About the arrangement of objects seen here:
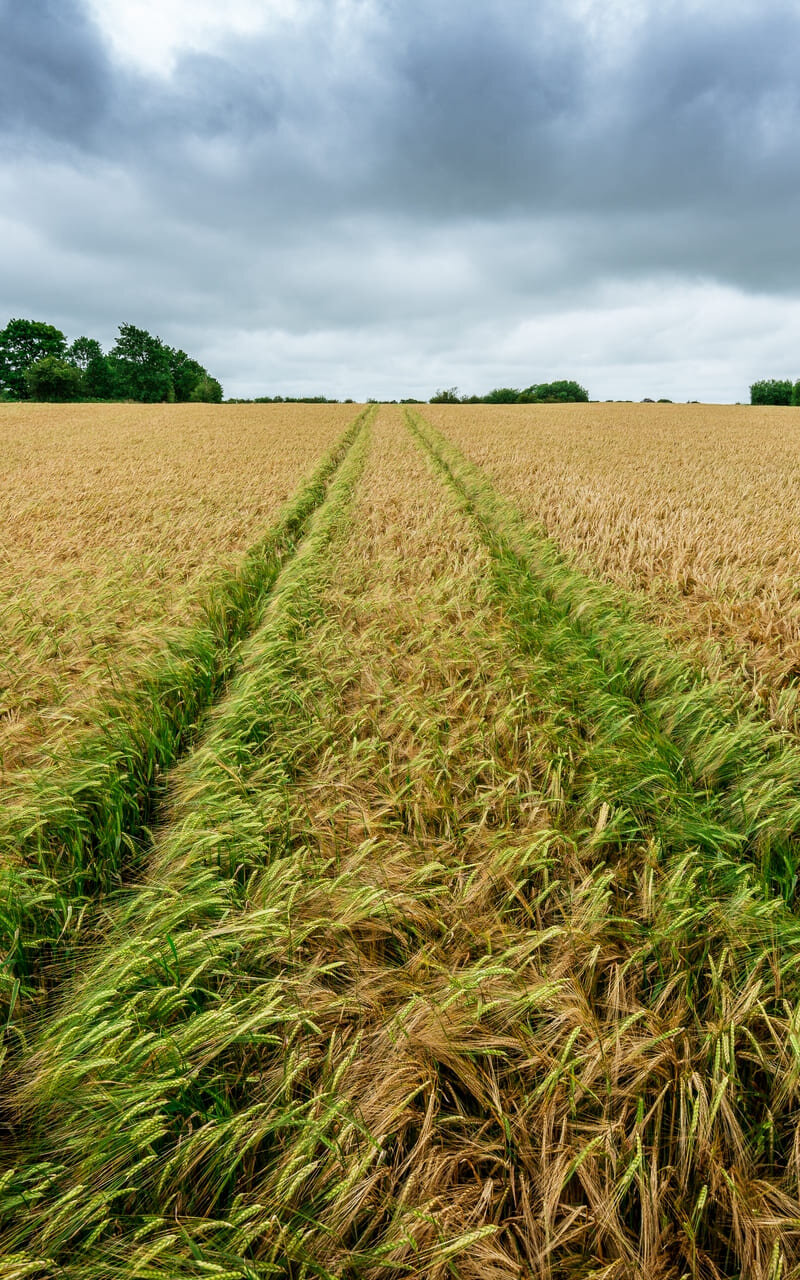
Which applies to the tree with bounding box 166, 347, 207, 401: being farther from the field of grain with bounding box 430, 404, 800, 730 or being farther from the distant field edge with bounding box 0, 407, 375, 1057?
the distant field edge with bounding box 0, 407, 375, 1057

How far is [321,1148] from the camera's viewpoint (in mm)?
1467

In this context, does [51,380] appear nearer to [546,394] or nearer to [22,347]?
[22,347]

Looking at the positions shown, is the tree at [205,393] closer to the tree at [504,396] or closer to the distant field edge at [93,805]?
the tree at [504,396]

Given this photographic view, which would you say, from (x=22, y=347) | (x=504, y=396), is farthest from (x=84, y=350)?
(x=504, y=396)

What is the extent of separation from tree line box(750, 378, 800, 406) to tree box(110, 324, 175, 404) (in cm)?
9191

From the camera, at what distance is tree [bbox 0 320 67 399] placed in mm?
86062

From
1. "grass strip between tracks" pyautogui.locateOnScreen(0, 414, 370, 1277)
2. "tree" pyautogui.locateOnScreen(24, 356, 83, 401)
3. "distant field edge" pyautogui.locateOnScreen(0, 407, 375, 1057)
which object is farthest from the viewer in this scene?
"tree" pyautogui.locateOnScreen(24, 356, 83, 401)

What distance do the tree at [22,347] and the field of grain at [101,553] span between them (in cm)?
9281

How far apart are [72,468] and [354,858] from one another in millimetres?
14191

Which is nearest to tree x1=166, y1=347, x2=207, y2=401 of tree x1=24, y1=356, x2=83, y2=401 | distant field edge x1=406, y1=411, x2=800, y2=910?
tree x1=24, y1=356, x2=83, y2=401

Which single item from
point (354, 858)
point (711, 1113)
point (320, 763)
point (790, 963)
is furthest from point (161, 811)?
point (790, 963)

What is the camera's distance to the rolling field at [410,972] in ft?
4.23

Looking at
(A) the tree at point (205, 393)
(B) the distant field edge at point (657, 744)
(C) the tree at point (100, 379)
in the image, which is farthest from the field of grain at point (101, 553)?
(C) the tree at point (100, 379)

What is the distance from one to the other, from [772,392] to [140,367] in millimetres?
99803
